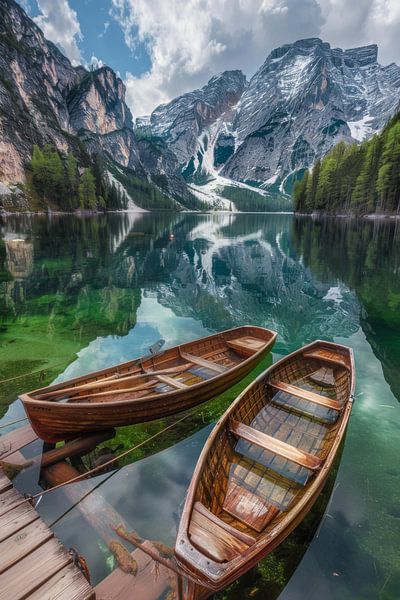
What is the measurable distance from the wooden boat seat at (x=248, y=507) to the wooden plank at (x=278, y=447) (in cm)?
90

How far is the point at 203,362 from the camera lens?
10.9 meters

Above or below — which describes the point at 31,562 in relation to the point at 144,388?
above

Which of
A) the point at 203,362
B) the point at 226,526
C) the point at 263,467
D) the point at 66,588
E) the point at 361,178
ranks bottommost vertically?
the point at 263,467

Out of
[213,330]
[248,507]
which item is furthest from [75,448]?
[213,330]

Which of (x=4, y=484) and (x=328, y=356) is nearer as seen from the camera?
(x=4, y=484)

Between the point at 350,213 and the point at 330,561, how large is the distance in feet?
356

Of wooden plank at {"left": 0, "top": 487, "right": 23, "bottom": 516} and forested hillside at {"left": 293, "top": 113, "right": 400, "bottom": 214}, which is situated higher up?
forested hillside at {"left": 293, "top": 113, "right": 400, "bottom": 214}

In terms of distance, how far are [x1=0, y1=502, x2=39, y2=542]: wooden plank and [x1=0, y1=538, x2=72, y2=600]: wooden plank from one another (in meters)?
0.54

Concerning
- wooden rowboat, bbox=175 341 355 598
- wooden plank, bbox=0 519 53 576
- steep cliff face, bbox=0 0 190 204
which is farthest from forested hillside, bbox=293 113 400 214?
steep cliff face, bbox=0 0 190 204

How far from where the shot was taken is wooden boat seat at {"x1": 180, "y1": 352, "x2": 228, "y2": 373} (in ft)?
34.3

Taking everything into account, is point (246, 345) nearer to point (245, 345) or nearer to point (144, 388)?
point (245, 345)

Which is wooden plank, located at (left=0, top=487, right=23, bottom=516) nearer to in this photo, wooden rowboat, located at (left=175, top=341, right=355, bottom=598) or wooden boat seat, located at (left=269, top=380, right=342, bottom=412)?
wooden rowboat, located at (left=175, top=341, right=355, bottom=598)

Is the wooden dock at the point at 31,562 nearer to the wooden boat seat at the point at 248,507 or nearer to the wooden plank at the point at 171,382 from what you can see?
the wooden boat seat at the point at 248,507

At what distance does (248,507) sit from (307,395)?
3897mm
